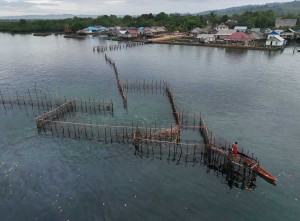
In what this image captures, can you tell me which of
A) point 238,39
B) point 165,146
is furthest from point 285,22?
point 165,146

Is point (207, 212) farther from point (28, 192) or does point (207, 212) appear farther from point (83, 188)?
point (28, 192)

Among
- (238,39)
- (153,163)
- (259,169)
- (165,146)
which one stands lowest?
(153,163)

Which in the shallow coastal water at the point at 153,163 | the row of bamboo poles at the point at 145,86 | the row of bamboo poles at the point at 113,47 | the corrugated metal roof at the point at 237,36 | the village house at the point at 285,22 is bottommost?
the shallow coastal water at the point at 153,163

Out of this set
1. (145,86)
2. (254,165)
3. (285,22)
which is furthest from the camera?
(285,22)

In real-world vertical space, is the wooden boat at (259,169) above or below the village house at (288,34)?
below

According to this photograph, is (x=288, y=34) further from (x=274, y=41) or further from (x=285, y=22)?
(x=285, y=22)

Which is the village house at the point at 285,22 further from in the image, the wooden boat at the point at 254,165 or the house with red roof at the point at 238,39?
the wooden boat at the point at 254,165

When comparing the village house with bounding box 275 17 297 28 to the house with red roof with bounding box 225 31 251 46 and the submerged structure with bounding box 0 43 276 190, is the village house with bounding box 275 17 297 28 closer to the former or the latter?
the house with red roof with bounding box 225 31 251 46

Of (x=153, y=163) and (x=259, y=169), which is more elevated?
(x=259, y=169)

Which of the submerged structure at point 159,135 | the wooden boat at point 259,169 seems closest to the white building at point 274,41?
the submerged structure at point 159,135

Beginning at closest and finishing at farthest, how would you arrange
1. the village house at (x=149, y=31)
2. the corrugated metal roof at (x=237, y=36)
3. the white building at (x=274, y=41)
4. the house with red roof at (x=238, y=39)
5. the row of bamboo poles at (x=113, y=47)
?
1. the white building at (x=274, y=41)
2. the row of bamboo poles at (x=113, y=47)
3. the house with red roof at (x=238, y=39)
4. the corrugated metal roof at (x=237, y=36)
5. the village house at (x=149, y=31)
